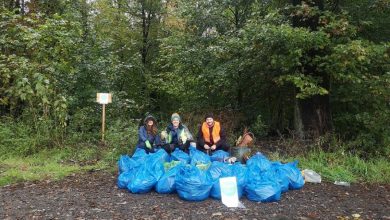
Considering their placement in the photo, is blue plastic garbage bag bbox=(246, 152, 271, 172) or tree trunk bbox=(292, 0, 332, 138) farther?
tree trunk bbox=(292, 0, 332, 138)

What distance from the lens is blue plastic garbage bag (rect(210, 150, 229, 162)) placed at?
666 cm

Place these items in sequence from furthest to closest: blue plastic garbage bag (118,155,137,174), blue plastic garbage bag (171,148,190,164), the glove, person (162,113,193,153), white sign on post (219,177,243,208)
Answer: person (162,113,193,153) < the glove < blue plastic garbage bag (171,148,190,164) < blue plastic garbage bag (118,155,137,174) < white sign on post (219,177,243,208)

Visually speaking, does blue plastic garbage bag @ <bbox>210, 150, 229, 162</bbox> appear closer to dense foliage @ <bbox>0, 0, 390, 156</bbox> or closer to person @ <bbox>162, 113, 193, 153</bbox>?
person @ <bbox>162, 113, 193, 153</bbox>

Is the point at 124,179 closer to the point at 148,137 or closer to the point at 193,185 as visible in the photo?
the point at 193,185

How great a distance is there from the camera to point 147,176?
18.1 ft

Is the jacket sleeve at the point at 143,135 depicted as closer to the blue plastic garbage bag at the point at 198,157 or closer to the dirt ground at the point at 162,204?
the blue plastic garbage bag at the point at 198,157

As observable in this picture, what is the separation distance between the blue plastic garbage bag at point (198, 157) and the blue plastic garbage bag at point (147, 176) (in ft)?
2.26

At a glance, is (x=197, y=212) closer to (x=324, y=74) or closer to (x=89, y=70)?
(x=324, y=74)

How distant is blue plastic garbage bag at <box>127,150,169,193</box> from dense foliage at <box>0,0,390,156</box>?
88.9 inches

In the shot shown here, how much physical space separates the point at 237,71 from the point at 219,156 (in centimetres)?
341

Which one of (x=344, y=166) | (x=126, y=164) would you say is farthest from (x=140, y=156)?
(x=344, y=166)

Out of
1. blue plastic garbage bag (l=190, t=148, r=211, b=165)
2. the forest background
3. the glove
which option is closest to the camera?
→ blue plastic garbage bag (l=190, t=148, r=211, b=165)

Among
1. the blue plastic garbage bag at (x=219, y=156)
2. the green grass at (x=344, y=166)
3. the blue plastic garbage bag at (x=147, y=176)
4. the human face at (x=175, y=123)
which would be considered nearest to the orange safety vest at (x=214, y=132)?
the blue plastic garbage bag at (x=219, y=156)

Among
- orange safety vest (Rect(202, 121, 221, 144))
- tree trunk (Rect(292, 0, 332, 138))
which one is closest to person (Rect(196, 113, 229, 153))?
orange safety vest (Rect(202, 121, 221, 144))
